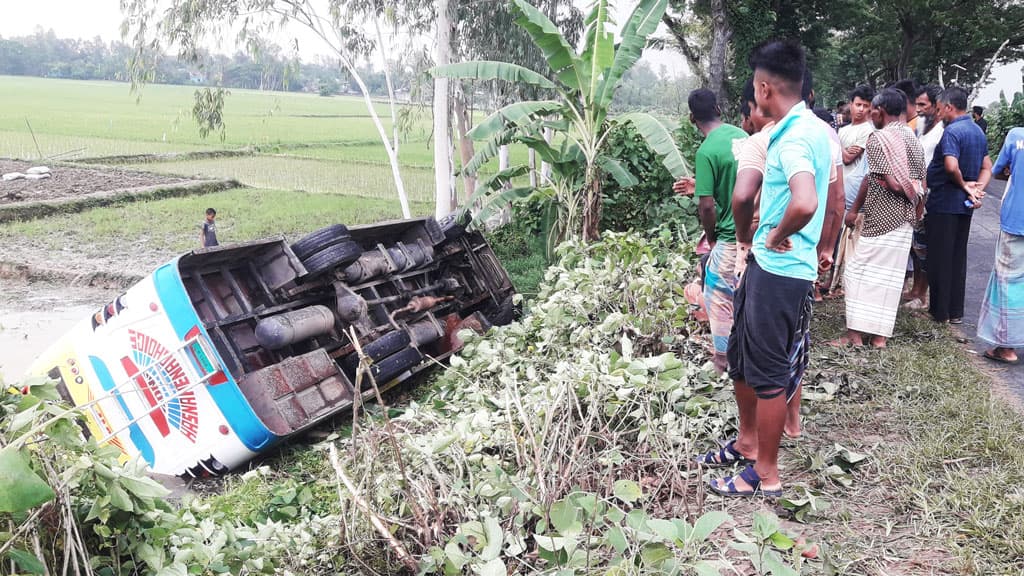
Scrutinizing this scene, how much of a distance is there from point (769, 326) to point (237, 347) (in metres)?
3.92

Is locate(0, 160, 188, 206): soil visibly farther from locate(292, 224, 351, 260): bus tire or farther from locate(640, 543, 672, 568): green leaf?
locate(640, 543, 672, 568): green leaf

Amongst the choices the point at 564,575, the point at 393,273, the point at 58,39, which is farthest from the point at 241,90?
the point at 564,575

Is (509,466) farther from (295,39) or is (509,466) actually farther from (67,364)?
(295,39)

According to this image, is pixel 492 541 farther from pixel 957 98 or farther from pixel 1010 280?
pixel 957 98

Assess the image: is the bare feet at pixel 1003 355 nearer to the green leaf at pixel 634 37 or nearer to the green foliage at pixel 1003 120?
the green leaf at pixel 634 37

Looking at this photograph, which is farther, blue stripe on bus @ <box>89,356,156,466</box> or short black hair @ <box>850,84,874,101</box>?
short black hair @ <box>850,84,874,101</box>

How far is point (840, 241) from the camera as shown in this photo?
6.79 metres

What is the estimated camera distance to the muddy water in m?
8.84

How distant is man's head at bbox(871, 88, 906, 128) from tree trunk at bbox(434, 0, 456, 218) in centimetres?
813

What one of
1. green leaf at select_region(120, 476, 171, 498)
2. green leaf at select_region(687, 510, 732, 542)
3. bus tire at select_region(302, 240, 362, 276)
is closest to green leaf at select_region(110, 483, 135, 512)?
green leaf at select_region(120, 476, 171, 498)

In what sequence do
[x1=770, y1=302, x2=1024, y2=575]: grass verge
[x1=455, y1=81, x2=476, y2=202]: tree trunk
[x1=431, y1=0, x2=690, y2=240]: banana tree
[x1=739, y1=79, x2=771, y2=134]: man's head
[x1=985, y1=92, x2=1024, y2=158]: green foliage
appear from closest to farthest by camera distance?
[x1=770, y1=302, x2=1024, y2=575]: grass verge < [x1=739, y1=79, x2=771, y2=134]: man's head < [x1=431, y1=0, x2=690, y2=240]: banana tree < [x1=455, y1=81, x2=476, y2=202]: tree trunk < [x1=985, y1=92, x2=1024, y2=158]: green foliage

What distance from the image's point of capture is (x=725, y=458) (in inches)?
135

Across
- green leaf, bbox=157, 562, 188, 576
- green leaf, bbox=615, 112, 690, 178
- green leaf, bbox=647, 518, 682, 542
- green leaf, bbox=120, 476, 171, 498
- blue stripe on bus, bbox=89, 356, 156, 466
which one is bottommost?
blue stripe on bus, bbox=89, 356, 156, 466

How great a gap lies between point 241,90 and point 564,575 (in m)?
77.9
